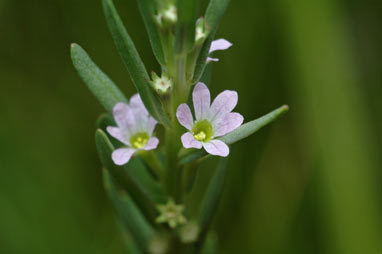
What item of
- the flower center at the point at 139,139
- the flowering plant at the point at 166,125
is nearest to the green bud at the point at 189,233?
the flowering plant at the point at 166,125

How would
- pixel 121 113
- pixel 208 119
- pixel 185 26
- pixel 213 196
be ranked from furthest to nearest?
pixel 213 196, pixel 121 113, pixel 208 119, pixel 185 26

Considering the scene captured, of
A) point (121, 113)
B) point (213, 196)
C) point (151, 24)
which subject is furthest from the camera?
point (213, 196)

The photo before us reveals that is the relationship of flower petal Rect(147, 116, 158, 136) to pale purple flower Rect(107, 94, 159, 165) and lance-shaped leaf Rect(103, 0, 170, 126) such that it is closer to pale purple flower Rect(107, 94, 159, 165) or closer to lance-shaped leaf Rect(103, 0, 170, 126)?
pale purple flower Rect(107, 94, 159, 165)

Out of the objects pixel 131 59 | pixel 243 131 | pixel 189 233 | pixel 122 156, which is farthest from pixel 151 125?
pixel 189 233

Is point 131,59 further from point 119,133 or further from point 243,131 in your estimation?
point 243,131

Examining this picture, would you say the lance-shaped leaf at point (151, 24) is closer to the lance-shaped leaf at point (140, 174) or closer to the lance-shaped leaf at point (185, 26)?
the lance-shaped leaf at point (185, 26)

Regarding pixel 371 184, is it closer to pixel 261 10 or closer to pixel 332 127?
pixel 332 127
